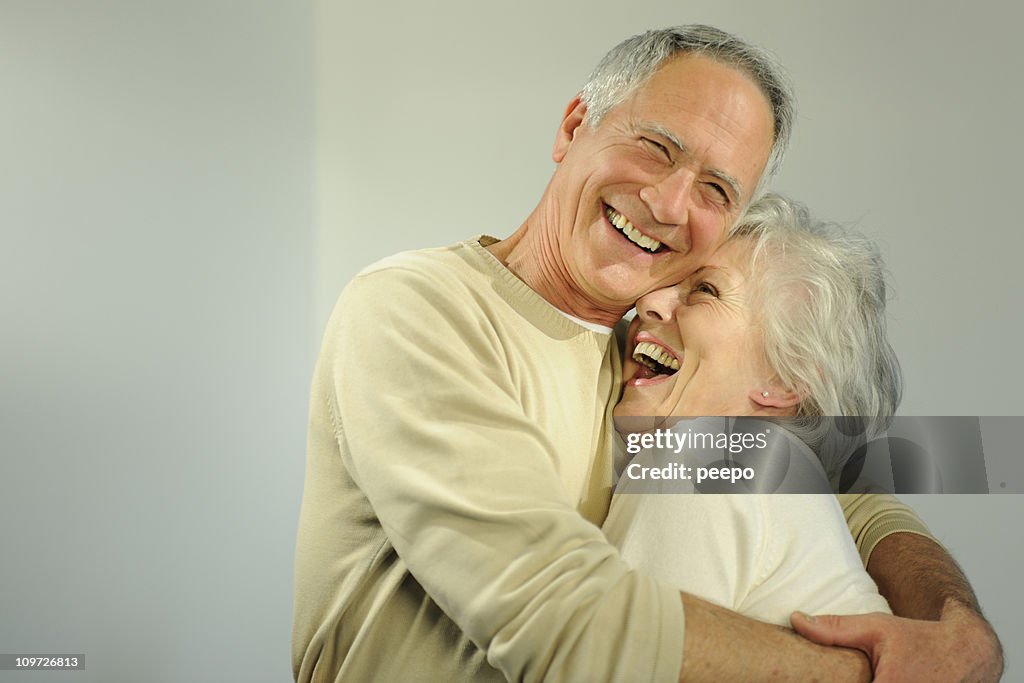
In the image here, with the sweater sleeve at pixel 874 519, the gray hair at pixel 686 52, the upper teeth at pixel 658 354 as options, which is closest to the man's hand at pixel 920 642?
the sweater sleeve at pixel 874 519

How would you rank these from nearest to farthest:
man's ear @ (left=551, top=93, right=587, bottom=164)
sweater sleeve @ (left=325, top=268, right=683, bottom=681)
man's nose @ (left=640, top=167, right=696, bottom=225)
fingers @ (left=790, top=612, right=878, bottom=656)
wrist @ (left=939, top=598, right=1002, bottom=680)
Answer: sweater sleeve @ (left=325, top=268, right=683, bottom=681) < fingers @ (left=790, top=612, right=878, bottom=656) < wrist @ (left=939, top=598, right=1002, bottom=680) < man's nose @ (left=640, top=167, right=696, bottom=225) < man's ear @ (left=551, top=93, right=587, bottom=164)

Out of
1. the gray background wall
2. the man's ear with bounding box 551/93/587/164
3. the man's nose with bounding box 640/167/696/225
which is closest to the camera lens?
the man's nose with bounding box 640/167/696/225

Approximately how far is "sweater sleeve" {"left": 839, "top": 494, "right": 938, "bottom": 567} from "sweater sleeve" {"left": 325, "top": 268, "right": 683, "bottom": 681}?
57 centimetres

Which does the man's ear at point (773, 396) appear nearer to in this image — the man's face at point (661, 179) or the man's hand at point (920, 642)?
the man's face at point (661, 179)

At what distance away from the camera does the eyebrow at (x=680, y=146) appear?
1.48m

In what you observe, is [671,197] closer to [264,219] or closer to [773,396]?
[773,396]

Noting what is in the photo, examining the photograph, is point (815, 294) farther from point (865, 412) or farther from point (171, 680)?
point (171, 680)

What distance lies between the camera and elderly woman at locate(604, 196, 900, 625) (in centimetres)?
133

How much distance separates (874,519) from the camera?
1.61 metres

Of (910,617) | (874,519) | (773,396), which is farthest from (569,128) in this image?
(910,617)

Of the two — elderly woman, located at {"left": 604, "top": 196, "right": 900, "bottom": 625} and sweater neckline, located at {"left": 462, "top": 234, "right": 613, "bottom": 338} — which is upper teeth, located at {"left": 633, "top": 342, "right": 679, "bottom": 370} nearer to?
elderly woman, located at {"left": 604, "top": 196, "right": 900, "bottom": 625}

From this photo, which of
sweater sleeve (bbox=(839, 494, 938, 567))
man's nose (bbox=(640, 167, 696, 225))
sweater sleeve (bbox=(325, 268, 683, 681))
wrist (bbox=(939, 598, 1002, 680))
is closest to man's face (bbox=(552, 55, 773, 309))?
man's nose (bbox=(640, 167, 696, 225))

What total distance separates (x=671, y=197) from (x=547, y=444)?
0.45m

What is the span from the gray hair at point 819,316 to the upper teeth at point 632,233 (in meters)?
0.15
